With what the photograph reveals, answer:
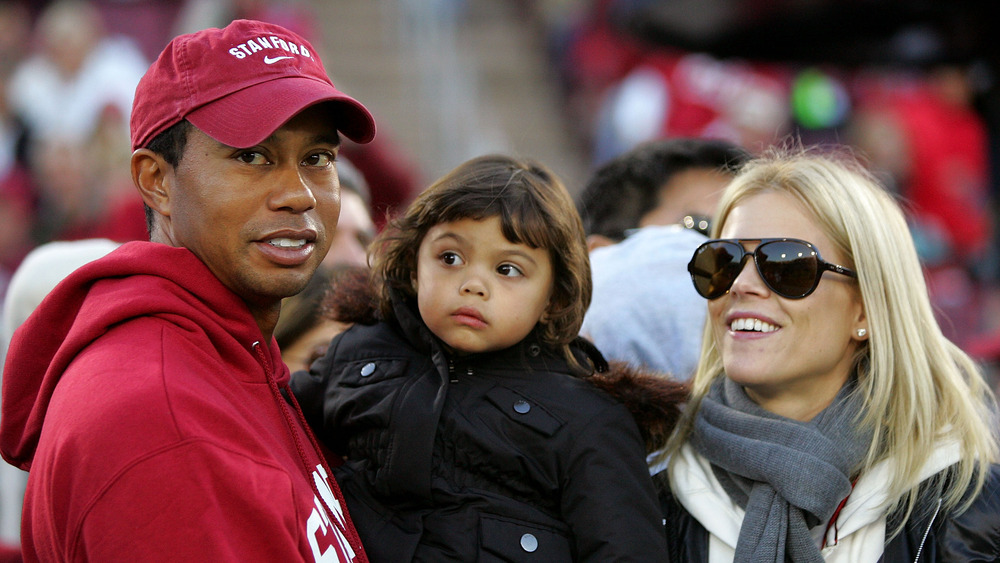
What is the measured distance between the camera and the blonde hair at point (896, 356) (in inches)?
102

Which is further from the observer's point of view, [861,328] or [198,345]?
[861,328]

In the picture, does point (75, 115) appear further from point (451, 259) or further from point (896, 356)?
point (896, 356)

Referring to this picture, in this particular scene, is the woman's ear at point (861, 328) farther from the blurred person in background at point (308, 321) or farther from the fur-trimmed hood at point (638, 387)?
the blurred person in background at point (308, 321)

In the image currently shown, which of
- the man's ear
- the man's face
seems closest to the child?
the man's face

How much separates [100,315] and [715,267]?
5.41 feet

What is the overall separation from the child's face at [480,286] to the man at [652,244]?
1.52 feet

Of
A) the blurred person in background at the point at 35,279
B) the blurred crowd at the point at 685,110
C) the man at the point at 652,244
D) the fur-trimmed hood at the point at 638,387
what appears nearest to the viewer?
the fur-trimmed hood at the point at 638,387

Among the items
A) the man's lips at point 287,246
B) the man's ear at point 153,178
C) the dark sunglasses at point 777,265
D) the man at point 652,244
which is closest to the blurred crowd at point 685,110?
the man at point 652,244

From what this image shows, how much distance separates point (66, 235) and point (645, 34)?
4.91 m

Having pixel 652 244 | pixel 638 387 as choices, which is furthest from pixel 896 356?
pixel 652 244

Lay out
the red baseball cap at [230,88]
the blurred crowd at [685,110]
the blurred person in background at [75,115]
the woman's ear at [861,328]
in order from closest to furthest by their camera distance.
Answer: the red baseball cap at [230,88] < the woman's ear at [861,328] < the blurred crowd at [685,110] < the blurred person in background at [75,115]

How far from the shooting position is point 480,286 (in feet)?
8.78

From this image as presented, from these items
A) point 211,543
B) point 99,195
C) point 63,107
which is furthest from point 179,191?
point 63,107

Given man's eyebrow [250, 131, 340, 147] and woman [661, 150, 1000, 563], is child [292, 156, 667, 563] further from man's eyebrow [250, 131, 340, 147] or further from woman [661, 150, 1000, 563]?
man's eyebrow [250, 131, 340, 147]
